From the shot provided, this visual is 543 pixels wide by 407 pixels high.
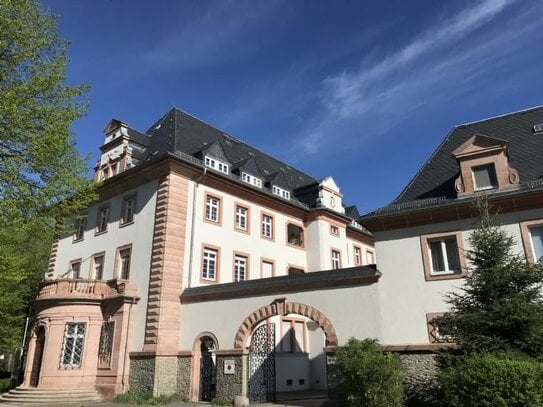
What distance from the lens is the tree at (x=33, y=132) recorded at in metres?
15.4

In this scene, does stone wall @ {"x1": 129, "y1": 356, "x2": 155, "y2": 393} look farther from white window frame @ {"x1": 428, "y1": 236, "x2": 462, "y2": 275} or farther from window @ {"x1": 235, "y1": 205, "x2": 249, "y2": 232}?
white window frame @ {"x1": 428, "y1": 236, "x2": 462, "y2": 275}

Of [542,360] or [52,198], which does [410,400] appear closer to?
[542,360]

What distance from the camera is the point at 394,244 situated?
17234 mm

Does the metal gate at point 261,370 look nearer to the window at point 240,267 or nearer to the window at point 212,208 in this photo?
the window at point 240,267

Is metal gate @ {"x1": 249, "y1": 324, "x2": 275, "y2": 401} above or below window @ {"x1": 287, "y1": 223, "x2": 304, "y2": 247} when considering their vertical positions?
below

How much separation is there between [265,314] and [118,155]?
551 inches

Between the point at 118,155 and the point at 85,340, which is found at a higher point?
the point at 118,155

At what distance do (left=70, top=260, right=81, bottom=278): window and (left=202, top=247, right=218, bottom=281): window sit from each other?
846 cm

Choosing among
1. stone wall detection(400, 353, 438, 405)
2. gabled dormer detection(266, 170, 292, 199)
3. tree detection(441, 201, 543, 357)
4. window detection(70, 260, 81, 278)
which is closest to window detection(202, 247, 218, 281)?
gabled dormer detection(266, 170, 292, 199)

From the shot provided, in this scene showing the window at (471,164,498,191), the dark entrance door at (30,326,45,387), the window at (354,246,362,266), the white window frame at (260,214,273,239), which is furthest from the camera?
the window at (354,246,362,266)

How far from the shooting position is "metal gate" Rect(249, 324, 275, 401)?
747 inches

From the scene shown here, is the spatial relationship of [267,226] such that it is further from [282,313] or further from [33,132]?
[33,132]

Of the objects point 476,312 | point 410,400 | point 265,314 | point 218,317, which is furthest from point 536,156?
point 218,317

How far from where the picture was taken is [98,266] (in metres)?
Answer: 26.0
